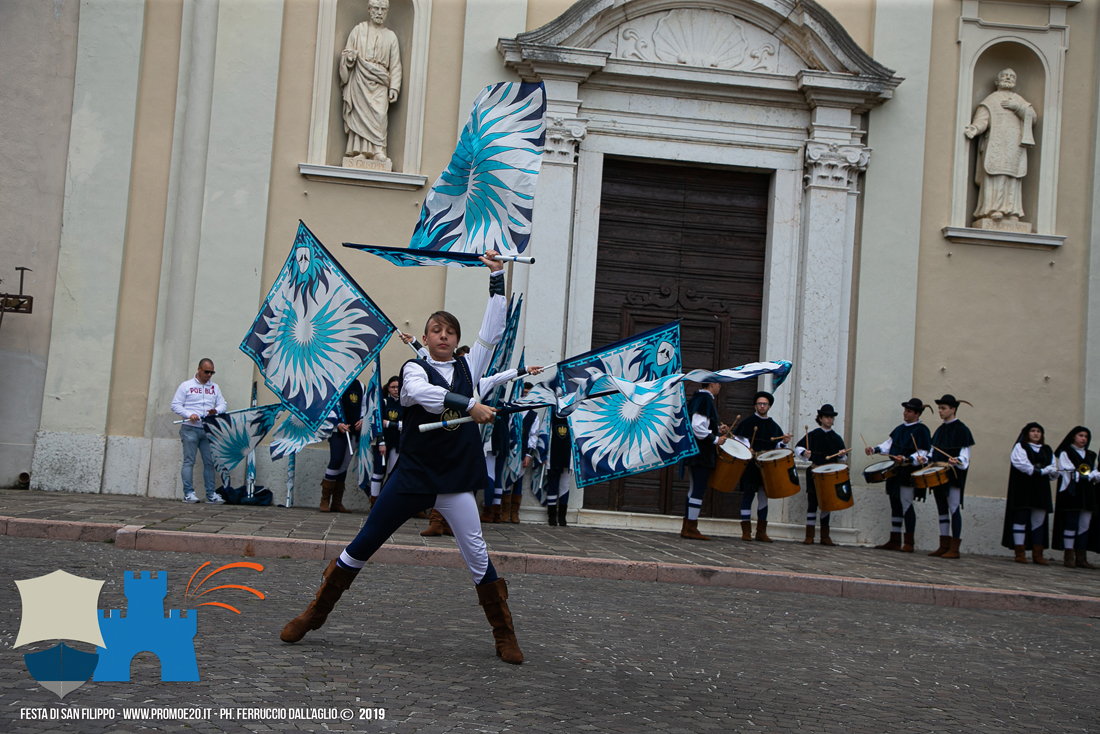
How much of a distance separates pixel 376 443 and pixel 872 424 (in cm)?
691

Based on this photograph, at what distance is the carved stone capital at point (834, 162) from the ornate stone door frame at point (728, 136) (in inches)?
0.8

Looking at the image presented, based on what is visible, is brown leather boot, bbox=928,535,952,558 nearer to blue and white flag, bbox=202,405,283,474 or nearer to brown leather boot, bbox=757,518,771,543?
brown leather boot, bbox=757,518,771,543

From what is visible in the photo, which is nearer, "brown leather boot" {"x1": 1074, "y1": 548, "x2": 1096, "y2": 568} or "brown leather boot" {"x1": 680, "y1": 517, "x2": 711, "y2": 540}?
"brown leather boot" {"x1": 680, "y1": 517, "x2": 711, "y2": 540}

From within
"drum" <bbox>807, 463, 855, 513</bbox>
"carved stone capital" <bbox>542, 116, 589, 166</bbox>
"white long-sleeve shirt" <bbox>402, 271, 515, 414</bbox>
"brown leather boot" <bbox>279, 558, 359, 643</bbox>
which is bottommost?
"brown leather boot" <bbox>279, 558, 359, 643</bbox>

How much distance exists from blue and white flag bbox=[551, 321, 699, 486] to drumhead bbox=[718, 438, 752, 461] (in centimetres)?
246

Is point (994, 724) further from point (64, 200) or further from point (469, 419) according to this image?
point (64, 200)

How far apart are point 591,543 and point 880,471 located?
Result: 15.0 feet

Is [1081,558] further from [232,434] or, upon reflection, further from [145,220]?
[145,220]

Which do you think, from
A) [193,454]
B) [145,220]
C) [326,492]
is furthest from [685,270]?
[145,220]

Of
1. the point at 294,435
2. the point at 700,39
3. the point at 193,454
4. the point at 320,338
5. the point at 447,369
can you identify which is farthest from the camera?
the point at 700,39

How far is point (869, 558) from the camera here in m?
12.0

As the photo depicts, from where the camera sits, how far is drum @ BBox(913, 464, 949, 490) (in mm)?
12742

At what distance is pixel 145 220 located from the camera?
13.6m

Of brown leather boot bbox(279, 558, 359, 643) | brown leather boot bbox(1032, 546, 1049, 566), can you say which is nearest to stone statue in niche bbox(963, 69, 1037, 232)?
brown leather boot bbox(1032, 546, 1049, 566)
